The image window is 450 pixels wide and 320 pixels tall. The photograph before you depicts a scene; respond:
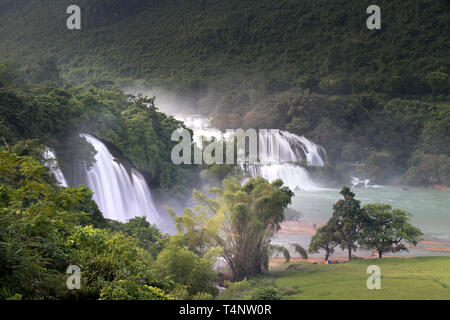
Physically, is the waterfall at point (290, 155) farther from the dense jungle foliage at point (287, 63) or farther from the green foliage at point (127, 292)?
the green foliage at point (127, 292)

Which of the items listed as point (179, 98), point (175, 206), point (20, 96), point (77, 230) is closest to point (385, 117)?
point (179, 98)

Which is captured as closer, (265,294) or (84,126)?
(265,294)

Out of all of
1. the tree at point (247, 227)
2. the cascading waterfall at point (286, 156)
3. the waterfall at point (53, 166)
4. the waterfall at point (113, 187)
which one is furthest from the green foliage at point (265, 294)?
the cascading waterfall at point (286, 156)

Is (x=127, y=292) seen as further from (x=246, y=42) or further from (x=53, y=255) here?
(x=246, y=42)

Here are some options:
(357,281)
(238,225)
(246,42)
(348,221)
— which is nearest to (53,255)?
(357,281)

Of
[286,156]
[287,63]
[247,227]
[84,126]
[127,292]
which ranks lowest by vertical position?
[127,292]
